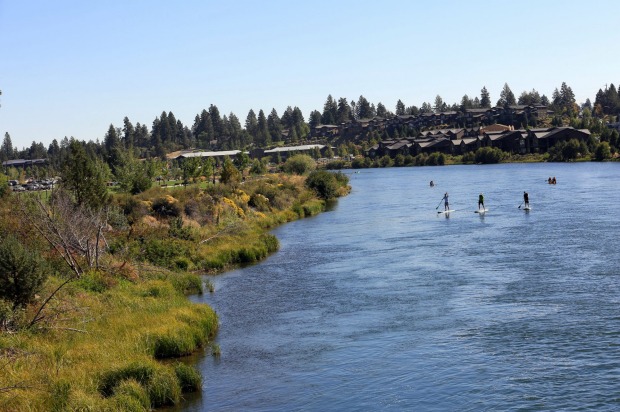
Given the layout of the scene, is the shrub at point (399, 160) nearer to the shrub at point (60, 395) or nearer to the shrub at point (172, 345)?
the shrub at point (172, 345)

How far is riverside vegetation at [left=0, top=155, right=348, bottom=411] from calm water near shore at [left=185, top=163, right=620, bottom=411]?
160 centimetres

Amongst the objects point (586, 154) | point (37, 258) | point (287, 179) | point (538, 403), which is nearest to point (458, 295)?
point (538, 403)

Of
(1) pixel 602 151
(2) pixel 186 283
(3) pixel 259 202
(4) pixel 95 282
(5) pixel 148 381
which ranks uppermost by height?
(1) pixel 602 151

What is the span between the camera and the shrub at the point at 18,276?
87.6 ft

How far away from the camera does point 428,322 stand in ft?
95.9

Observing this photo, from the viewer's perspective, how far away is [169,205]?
62344 mm

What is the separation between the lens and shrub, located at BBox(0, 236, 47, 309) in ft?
87.6

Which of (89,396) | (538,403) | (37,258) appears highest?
(37,258)

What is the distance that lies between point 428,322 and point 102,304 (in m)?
12.9

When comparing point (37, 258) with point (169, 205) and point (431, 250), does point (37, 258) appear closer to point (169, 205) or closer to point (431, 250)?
point (431, 250)

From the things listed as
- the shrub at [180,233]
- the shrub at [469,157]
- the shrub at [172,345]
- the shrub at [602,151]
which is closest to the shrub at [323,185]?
the shrub at [180,233]

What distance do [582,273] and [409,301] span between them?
9.09 metres

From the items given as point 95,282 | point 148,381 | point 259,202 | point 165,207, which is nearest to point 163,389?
point 148,381

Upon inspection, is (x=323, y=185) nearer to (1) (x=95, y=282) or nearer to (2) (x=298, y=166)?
(2) (x=298, y=166)
